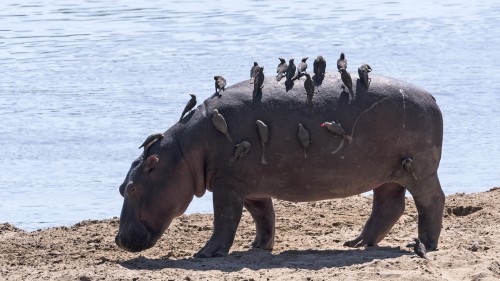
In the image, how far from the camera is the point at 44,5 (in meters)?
25.7

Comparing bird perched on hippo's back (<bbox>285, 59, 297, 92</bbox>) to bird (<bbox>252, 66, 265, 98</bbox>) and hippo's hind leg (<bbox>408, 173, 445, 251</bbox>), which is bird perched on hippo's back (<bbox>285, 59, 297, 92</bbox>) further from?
hippo's hind leg (<bbox>408, 173, 445, 251</bbox>)

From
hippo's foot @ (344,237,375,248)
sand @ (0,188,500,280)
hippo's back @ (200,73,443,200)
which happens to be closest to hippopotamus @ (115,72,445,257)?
hippo's back @ (200,73,443,200)

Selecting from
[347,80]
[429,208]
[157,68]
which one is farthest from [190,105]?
[157,68]

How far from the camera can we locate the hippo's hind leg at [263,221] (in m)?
9.53

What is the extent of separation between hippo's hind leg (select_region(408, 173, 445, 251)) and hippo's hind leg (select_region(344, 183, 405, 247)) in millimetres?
291

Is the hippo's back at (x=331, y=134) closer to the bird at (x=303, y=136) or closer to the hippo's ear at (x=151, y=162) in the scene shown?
the bird at (x=303, y=136)

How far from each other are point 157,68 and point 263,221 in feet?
27.4

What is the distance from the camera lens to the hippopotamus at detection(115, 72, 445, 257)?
29.3 feet

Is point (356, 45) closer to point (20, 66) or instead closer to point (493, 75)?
point (493, 75)

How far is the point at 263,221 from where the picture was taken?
9547mm

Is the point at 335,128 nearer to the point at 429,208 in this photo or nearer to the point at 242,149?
the point at 242,149

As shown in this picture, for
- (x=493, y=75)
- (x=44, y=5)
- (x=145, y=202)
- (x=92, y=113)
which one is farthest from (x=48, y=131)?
(x=44, y=5)

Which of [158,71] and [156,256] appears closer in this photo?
[156,256]

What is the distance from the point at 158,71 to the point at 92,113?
2810 mm
